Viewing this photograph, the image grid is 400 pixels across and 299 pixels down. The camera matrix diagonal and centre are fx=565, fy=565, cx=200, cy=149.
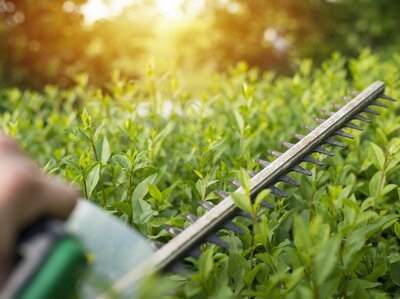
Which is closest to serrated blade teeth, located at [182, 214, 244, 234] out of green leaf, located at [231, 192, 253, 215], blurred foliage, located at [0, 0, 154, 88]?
green leaf, located at [231, 192, 253, 215]

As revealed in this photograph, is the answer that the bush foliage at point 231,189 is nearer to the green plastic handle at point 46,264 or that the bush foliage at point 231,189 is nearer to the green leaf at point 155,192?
the green leaf at point 155,192

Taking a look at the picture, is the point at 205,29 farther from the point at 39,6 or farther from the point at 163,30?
the point at 39,6

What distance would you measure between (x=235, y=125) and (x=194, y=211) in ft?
3.08

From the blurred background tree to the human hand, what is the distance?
9.93m

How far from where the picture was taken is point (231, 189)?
226 centimetres

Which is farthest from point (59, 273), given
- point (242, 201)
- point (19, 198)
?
point (242, 201)

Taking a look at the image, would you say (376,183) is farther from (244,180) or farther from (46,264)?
(46,264)

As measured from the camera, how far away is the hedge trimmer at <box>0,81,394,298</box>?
93 cm

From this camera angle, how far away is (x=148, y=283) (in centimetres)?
95

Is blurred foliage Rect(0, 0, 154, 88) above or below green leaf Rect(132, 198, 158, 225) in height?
below

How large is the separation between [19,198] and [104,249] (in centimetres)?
32

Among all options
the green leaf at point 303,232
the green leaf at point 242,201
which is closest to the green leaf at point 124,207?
the green leaf at point 242,201

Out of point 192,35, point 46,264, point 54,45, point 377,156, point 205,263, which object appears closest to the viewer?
point 46,264

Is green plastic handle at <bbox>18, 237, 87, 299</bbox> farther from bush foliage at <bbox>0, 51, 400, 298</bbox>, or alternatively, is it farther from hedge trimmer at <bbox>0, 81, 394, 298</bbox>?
bush foliage at <bbox>0, 51, 400, 298</bbox>
